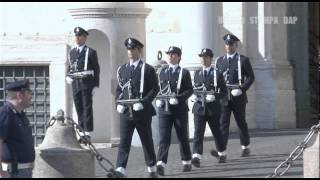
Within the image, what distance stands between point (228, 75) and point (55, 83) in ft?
18.1

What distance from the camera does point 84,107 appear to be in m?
18.1

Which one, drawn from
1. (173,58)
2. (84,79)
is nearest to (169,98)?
(173,58)

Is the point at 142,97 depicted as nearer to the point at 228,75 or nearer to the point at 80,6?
the point at 228,75

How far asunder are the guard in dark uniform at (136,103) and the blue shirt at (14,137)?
146 inches

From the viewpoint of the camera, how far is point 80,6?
21.9m

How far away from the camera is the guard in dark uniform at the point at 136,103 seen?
15828mm

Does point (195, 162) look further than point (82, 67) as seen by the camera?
No

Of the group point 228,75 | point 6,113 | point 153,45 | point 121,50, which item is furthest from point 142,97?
point 153,45

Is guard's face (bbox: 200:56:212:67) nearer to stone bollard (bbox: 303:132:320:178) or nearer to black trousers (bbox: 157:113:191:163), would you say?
black trousers (bbox: 157:113:191:163)

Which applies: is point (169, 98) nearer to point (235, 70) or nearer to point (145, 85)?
point (145, 85)

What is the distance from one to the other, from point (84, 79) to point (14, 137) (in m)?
5.93

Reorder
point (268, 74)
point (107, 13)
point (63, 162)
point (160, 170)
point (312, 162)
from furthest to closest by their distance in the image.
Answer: point (268, 74), point (107, 13), point (160, 170), point (63, 162), point (312, 162)

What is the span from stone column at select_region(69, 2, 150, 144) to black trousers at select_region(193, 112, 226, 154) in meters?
3.83

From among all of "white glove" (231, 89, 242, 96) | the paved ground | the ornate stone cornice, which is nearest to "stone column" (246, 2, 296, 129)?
the paved ground
